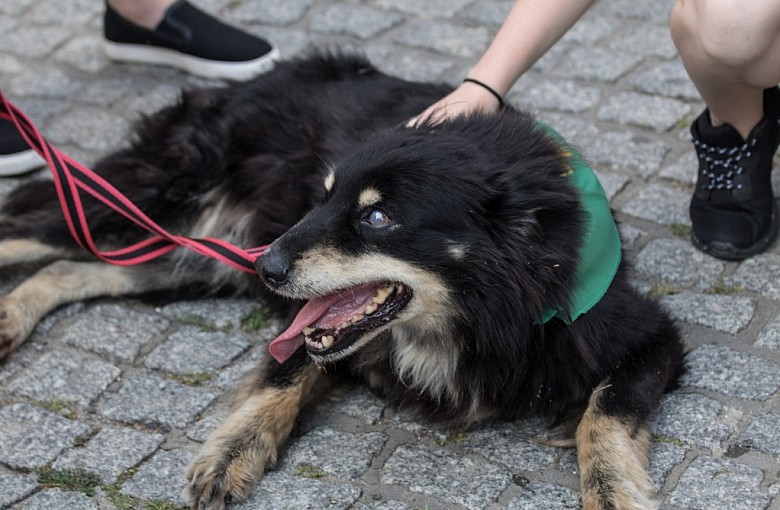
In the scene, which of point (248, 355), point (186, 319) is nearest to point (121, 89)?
point (186, 319)

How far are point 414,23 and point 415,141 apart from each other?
10.8ft

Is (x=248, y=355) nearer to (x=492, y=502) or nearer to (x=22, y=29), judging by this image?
(x=492, y=502)

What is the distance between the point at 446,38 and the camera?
6.34 metres

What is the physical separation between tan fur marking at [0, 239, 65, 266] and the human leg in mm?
2844

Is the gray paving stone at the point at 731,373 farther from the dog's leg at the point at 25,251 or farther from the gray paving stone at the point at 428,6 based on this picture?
the gray paving stone at the point at 428,6

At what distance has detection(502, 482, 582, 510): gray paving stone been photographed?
3285mm

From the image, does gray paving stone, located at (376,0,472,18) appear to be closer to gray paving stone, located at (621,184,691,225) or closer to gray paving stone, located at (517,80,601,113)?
gray paving stone, located at (517,80,601,113)

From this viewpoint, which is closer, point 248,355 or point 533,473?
point 533,473

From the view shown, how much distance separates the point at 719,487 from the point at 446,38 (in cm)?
376

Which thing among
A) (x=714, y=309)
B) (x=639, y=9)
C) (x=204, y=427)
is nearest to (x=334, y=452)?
(x=204, y=427)

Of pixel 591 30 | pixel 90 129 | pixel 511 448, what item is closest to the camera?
pixel 511 448

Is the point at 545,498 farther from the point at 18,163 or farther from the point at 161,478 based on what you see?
the point at 18,163

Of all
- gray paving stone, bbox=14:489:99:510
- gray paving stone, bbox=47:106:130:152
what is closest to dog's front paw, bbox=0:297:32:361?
gray paving stone, bbox=14:489:99:510

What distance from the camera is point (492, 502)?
331cm
